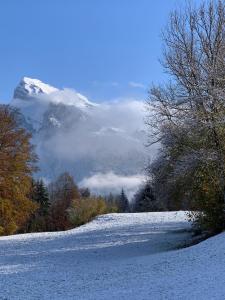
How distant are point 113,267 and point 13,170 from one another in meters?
16.8

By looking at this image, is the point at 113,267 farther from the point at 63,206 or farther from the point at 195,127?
the point at 63,206

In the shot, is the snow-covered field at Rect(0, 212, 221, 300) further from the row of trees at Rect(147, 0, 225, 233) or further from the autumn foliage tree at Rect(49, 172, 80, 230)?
the autumn foliage tree at Rect(49, 172, 80, 230)

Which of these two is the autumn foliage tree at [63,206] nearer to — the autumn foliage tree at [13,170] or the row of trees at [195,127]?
the autumn foliage tree at [13,170]

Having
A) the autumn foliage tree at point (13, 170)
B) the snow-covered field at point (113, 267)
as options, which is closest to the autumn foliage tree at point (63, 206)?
the autumn foliage tree at point (13, 170)

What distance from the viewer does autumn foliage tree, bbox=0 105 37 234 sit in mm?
33219

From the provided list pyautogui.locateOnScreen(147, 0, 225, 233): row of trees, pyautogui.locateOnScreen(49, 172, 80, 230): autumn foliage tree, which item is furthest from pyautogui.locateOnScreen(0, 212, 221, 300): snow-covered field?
pyautogui.locateOnScreen(49, 172, 80, 230): autumn foliage tree

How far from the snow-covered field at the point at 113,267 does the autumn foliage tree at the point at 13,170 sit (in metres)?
3.85

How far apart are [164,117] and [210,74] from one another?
3.82m

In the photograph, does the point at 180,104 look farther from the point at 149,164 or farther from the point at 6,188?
the point at 6,188

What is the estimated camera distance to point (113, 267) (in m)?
18.4

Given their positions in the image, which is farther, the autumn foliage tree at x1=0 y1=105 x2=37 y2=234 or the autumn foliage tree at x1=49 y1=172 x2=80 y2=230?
the autumn foliage tree at x1=49 y1=172 x2=80 y2=230

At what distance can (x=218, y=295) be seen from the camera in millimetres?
11633

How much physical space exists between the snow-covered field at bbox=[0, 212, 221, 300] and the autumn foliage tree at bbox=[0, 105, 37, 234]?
3.85 metres

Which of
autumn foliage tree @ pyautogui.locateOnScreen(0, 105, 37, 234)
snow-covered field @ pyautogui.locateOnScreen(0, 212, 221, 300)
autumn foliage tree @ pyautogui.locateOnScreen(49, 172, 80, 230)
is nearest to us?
snow-covered field @ pyautogui.locateOnScreen(0, 212, 221, 300)
